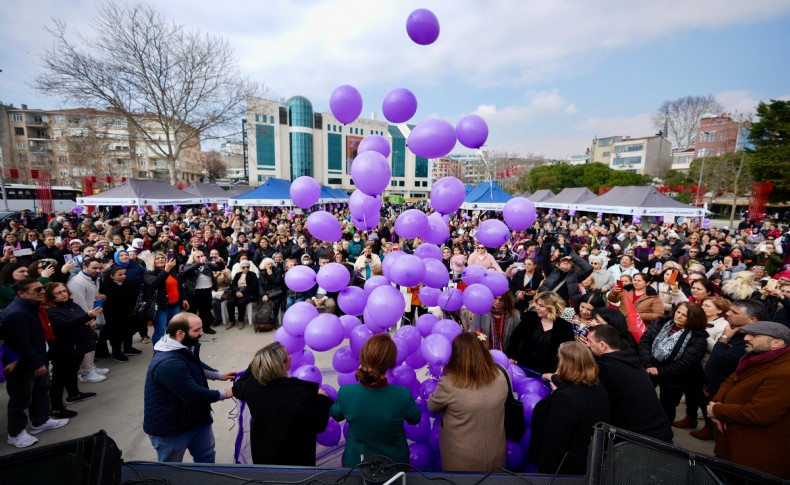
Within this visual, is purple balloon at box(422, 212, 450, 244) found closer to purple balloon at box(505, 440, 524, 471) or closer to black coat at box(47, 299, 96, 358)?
purple balloon at box(505, 440, 524, 471)

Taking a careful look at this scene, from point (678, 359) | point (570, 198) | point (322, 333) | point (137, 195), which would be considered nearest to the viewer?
point (322, 333)

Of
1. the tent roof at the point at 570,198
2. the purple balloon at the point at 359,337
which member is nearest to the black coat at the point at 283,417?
the purple balloon at the point at 359,337

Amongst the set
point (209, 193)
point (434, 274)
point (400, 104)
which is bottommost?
point (434, 274)

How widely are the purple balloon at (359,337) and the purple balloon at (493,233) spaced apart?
1464mm

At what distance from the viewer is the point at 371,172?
2879mm

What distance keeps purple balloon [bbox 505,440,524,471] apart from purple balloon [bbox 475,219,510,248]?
1722 millimetres

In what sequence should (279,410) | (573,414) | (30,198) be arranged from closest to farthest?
(573,414) < (279,410) < (30,198)

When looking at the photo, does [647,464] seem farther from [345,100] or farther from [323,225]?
[345,100]

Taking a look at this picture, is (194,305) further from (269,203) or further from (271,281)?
(269,203)

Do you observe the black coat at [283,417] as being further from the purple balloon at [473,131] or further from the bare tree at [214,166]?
the bare tree at [214,166]

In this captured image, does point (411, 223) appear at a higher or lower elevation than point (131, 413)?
higher

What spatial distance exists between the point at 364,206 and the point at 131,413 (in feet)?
11.1

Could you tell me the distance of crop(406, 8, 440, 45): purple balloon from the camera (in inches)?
114

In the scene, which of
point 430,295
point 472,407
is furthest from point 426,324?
point 472,407
